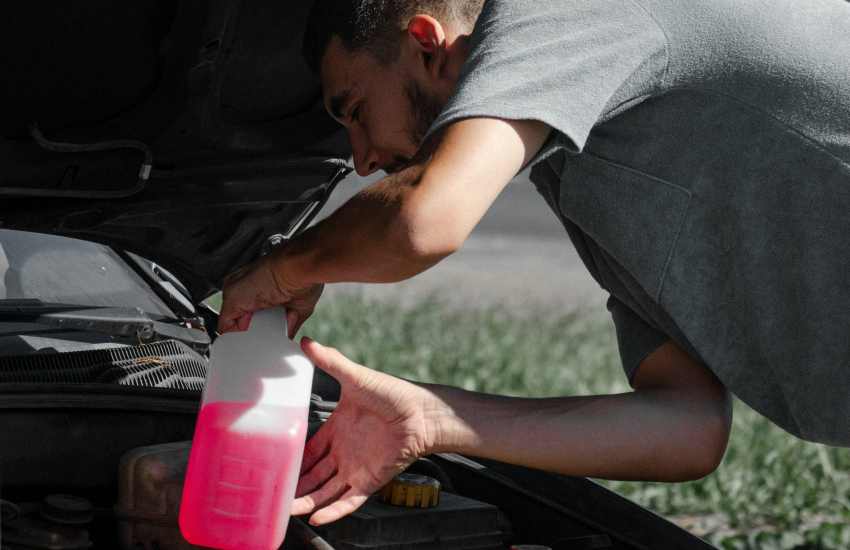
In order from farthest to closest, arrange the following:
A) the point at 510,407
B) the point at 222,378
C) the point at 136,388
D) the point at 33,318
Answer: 1. the point at 33,318
2. the point at 136,388
3. the point at 510,407
4. the point at 222,378

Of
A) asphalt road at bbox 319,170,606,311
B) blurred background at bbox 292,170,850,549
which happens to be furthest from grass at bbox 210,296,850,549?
asphalt road at bbox 319,170,606,311

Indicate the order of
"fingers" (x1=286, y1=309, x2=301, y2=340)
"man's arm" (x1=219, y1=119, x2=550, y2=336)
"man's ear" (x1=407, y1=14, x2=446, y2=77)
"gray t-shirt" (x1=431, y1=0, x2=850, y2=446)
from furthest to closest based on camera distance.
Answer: "fingers" (x1=286, y1=309, x2=301, y2=340), "man's ear" (x1=407, y1=14, x2=446, y2=77), "gray t-shirt" (x1=431, y1=0, x2=850, y2=446), "man's arm" (x1=219, y1=119, x2=550, y2=336)

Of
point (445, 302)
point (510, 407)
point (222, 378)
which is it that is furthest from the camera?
point (445, 302)

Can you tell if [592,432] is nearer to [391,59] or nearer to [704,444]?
[704,444]

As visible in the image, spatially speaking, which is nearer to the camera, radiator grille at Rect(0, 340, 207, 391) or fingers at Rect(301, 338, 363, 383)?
fingers at Rect(301, 338, 363, 383)

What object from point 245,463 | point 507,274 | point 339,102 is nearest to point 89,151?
point 339,102

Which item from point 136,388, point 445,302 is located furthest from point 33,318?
point 445,302

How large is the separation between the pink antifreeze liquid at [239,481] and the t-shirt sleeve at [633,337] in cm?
70

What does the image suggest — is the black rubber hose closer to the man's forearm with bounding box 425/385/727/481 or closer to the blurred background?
the man's forearm with bounding box 425/385/727/481

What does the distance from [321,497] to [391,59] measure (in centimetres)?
72

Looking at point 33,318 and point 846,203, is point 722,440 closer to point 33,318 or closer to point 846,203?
point 846,203

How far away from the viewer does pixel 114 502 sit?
1.98 metres

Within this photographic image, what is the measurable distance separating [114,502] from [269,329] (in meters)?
0.44

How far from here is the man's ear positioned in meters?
1.78
